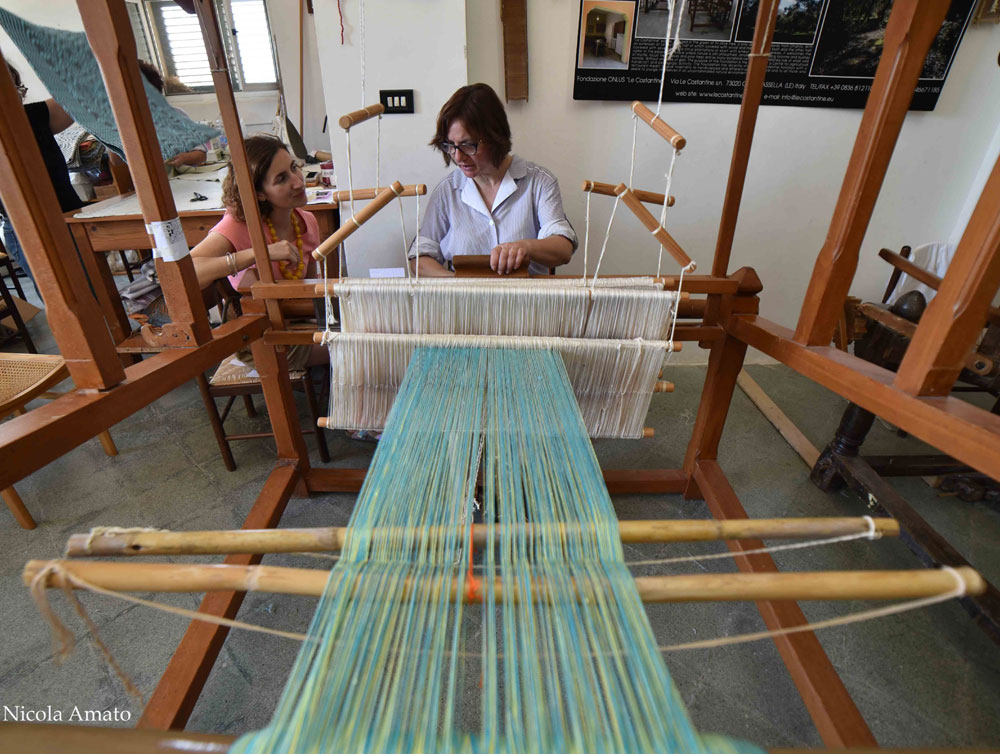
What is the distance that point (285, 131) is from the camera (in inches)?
154

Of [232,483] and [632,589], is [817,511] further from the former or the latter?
[232,483]

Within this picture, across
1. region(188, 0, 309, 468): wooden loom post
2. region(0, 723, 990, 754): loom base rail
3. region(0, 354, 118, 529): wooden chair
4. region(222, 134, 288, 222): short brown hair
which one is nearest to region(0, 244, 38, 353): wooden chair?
region(0, 354, 118, 529): wooden chair

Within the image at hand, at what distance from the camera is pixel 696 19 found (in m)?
2.23

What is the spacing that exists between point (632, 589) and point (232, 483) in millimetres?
1932

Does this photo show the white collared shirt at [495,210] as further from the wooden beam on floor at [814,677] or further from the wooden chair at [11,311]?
the wooden chair at [11,311]

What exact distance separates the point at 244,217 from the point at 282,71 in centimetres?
320

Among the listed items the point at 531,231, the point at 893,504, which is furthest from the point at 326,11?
the point at 893,504

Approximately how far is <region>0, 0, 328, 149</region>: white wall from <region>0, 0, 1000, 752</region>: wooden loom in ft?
11.7

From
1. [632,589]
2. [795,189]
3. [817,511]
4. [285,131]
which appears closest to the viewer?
[632,589]

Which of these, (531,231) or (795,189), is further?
(795,189)

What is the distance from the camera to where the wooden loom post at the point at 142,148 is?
97 centimetres

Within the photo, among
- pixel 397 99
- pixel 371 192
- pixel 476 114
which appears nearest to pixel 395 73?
pixel 397 99

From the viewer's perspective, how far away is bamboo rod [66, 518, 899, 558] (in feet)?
2.19

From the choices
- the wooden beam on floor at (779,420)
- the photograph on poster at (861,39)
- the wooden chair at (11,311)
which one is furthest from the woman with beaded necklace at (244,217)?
the photograph on poster at (861,39)
